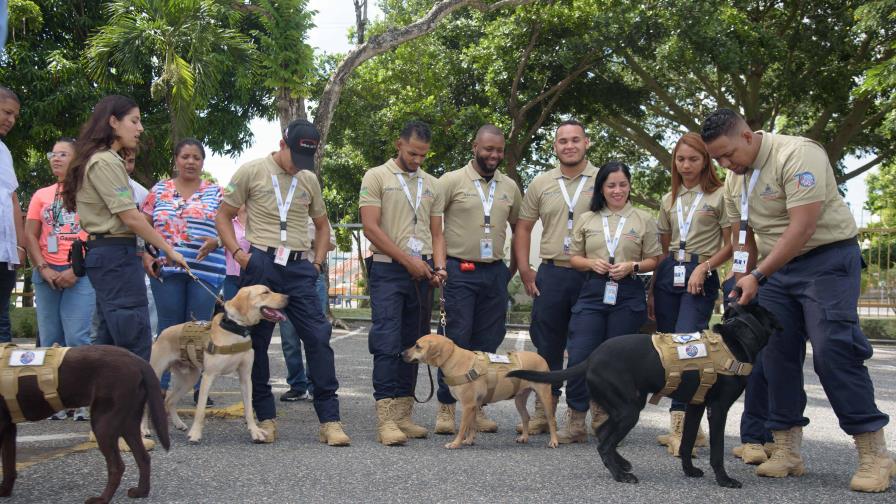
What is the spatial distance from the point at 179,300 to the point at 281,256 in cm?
137

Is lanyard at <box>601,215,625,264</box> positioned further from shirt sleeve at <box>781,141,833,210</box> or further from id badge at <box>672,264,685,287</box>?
shirt sleeve at <box>781,141,833,210</box>

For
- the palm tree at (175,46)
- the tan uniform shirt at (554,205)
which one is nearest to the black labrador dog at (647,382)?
the tan uniform shirt at (554,205)

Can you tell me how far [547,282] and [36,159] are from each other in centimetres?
2359

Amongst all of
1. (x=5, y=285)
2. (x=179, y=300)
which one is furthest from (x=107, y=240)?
(x=179, y=300)

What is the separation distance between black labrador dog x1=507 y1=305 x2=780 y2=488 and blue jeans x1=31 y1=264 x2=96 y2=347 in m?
3.58

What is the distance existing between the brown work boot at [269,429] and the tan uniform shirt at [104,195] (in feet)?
5.37

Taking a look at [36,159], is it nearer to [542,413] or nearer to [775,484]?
[542,413]

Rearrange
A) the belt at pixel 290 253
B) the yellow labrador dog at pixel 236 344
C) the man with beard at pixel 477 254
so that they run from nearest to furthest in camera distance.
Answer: the yellow labrador dog at pixel 236 344
the belt at pixel 290 253
the man with beard at pixel 477 254

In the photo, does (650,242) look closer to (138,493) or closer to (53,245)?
(138,493)

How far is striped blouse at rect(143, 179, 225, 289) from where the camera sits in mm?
7141

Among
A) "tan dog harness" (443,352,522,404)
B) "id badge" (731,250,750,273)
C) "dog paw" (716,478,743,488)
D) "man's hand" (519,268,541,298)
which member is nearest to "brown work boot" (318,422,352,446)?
"tan dog harness" (443,352,522,404)

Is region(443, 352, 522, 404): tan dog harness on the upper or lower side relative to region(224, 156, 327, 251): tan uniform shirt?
lower

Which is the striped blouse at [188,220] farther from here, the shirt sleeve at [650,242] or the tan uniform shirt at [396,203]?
the shirt sleeve at [650,242]

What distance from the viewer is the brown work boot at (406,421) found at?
256 inches
